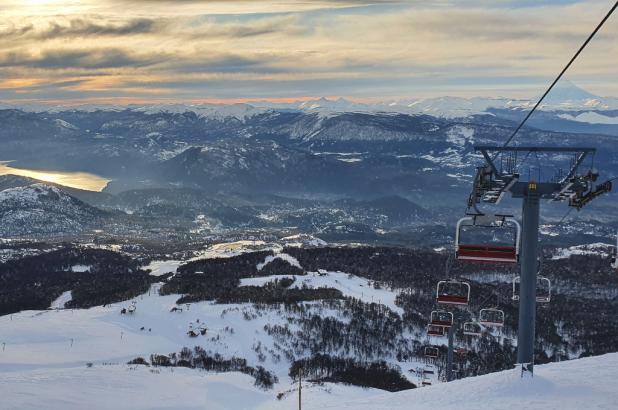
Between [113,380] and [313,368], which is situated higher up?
[113,380]

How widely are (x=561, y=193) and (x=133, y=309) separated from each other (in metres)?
133

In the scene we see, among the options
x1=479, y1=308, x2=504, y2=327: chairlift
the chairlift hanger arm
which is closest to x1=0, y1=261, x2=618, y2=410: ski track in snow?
x1=479, y1=308, x2=504, y2=327: chairlift

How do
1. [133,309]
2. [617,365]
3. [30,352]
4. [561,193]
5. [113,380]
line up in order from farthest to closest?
[133,309] → [30,352] → [113,380] → [617,365] → [561,193]

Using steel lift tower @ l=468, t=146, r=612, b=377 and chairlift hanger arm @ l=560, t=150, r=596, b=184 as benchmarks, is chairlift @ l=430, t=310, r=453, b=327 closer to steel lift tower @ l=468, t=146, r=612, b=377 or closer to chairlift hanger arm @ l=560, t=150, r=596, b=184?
steel lift tower @ l=468, t=146, r=612, b=377

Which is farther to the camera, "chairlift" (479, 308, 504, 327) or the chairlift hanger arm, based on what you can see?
"chairlift" (479, 308, 504, 327)

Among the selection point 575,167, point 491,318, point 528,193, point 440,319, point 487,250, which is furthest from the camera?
point 440,319

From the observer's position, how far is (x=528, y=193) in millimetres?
30172

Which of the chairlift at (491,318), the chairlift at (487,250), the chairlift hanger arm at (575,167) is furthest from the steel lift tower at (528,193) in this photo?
the chairlift at (491,318)

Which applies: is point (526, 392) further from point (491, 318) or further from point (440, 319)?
point (440, 319)

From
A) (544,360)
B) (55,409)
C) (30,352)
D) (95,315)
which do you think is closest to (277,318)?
(95,315)

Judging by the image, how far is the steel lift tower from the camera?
2880 cm

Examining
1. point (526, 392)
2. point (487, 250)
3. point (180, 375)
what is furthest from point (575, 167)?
point (180, 375)

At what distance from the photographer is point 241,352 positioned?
129 metres

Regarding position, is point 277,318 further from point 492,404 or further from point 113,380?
point 492,404
